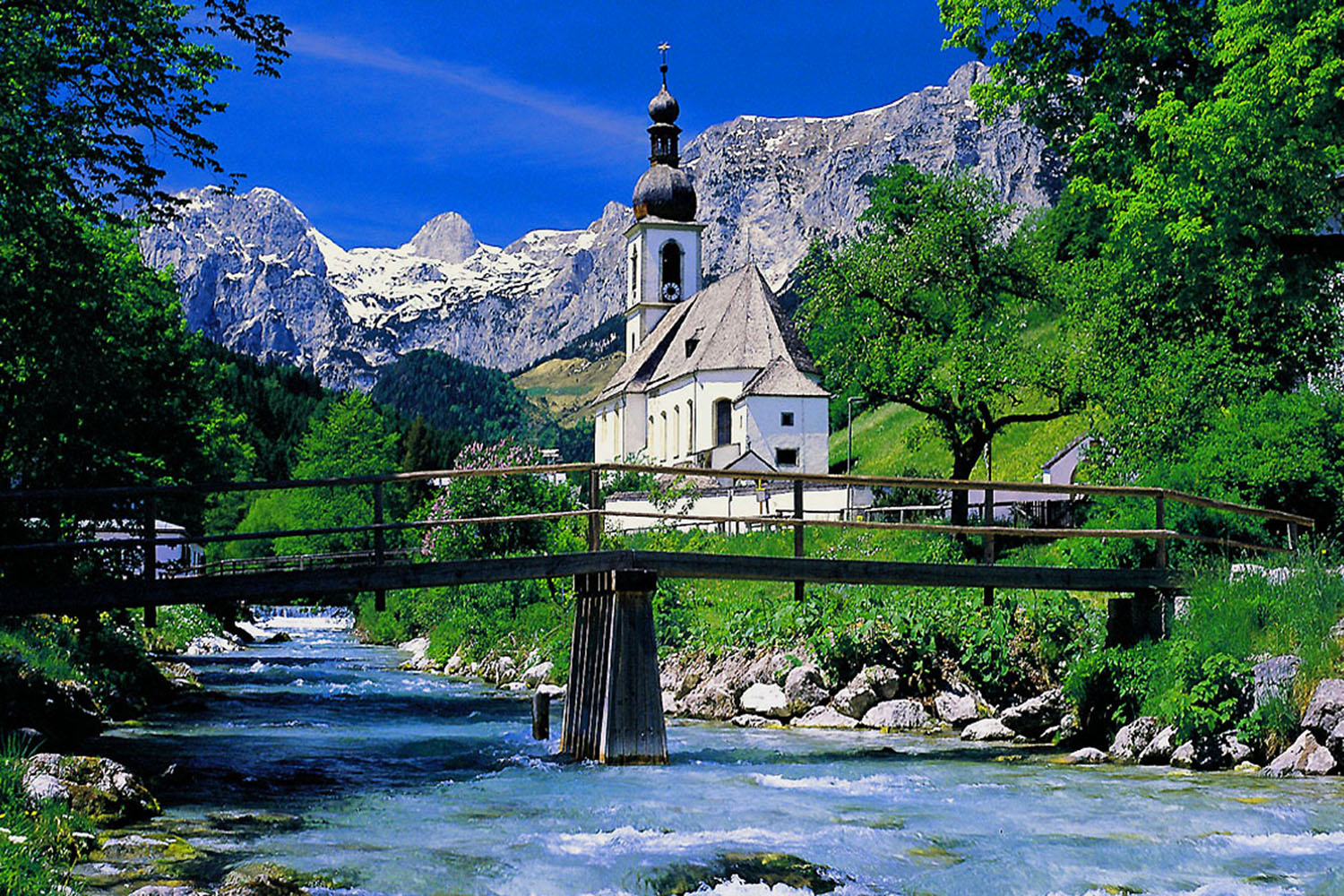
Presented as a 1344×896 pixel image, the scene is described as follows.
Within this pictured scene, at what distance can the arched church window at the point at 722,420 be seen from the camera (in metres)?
73.1

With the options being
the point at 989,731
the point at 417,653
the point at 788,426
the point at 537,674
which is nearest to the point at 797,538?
the point at 989,731

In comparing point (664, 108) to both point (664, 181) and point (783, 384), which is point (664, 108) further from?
point (783, 384)

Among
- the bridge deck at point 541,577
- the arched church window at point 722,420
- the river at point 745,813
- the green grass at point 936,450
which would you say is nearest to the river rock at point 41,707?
the river at point 745,813

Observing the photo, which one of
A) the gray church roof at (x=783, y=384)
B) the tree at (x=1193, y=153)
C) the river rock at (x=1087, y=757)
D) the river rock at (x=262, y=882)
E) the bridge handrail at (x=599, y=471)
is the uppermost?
the gray church roof at (x=783, y=384)

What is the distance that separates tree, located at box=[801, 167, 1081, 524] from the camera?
36781mm

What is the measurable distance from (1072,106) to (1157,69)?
1.55 metres

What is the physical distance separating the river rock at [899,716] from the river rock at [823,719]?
0.90ft

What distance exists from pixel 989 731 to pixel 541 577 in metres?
7.11

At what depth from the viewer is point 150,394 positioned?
2694 centimetres

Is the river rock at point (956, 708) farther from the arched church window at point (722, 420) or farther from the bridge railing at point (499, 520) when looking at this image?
the arched church window at point (722, 420)

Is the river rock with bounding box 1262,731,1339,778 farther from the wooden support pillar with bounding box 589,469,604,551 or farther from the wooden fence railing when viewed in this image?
the wooden support pillar with bounding box 589,469,604,551

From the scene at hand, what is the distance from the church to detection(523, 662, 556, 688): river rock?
1551 inches

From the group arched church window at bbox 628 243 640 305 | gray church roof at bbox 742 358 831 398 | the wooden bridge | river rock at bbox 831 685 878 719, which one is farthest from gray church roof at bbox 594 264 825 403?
the wooden bridge

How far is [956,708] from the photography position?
1998 centimetres
